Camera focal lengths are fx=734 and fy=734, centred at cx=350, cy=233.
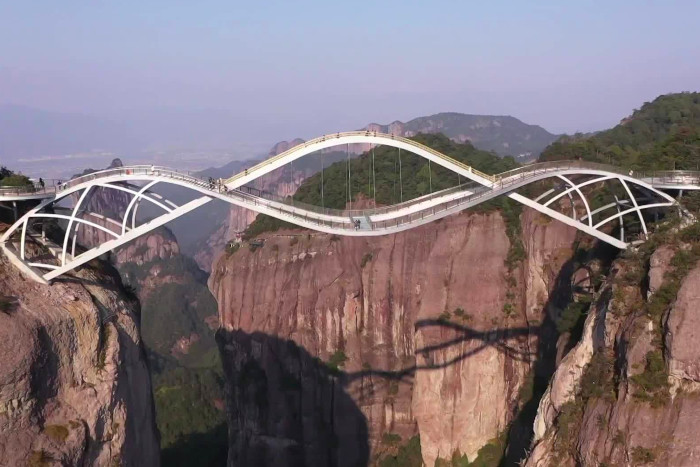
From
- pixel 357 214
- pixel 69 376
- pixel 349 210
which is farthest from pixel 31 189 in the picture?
pixel 357 214

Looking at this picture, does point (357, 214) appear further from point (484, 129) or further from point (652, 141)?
point (484, 129)

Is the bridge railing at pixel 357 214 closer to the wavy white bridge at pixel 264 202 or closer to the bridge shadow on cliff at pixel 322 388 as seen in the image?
the wavy white bridge at pixel 264 202

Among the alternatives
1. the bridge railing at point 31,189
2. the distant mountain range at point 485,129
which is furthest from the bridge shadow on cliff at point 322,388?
the distant mountain range at point 485,129

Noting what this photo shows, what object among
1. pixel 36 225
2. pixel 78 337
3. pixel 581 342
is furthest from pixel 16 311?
pixel 581 342

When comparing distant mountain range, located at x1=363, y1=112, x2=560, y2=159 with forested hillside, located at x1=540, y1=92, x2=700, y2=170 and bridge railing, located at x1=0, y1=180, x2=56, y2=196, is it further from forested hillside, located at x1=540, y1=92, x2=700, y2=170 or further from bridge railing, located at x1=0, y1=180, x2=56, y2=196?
bridge railing, located at x1=0, y1=180, x2=56, y2=196

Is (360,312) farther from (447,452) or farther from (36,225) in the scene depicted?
(36,225)

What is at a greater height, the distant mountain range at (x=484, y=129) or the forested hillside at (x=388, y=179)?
the distant mountain range at (x=484, y=129)

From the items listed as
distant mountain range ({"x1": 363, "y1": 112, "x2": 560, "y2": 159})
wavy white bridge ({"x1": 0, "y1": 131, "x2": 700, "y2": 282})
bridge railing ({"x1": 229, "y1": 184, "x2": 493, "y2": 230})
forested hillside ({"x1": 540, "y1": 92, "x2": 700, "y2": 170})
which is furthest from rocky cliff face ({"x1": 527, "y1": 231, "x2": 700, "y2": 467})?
distant mountain range ({"x1": 363, "y1": 112, "x2": 560, "y2": 159})
